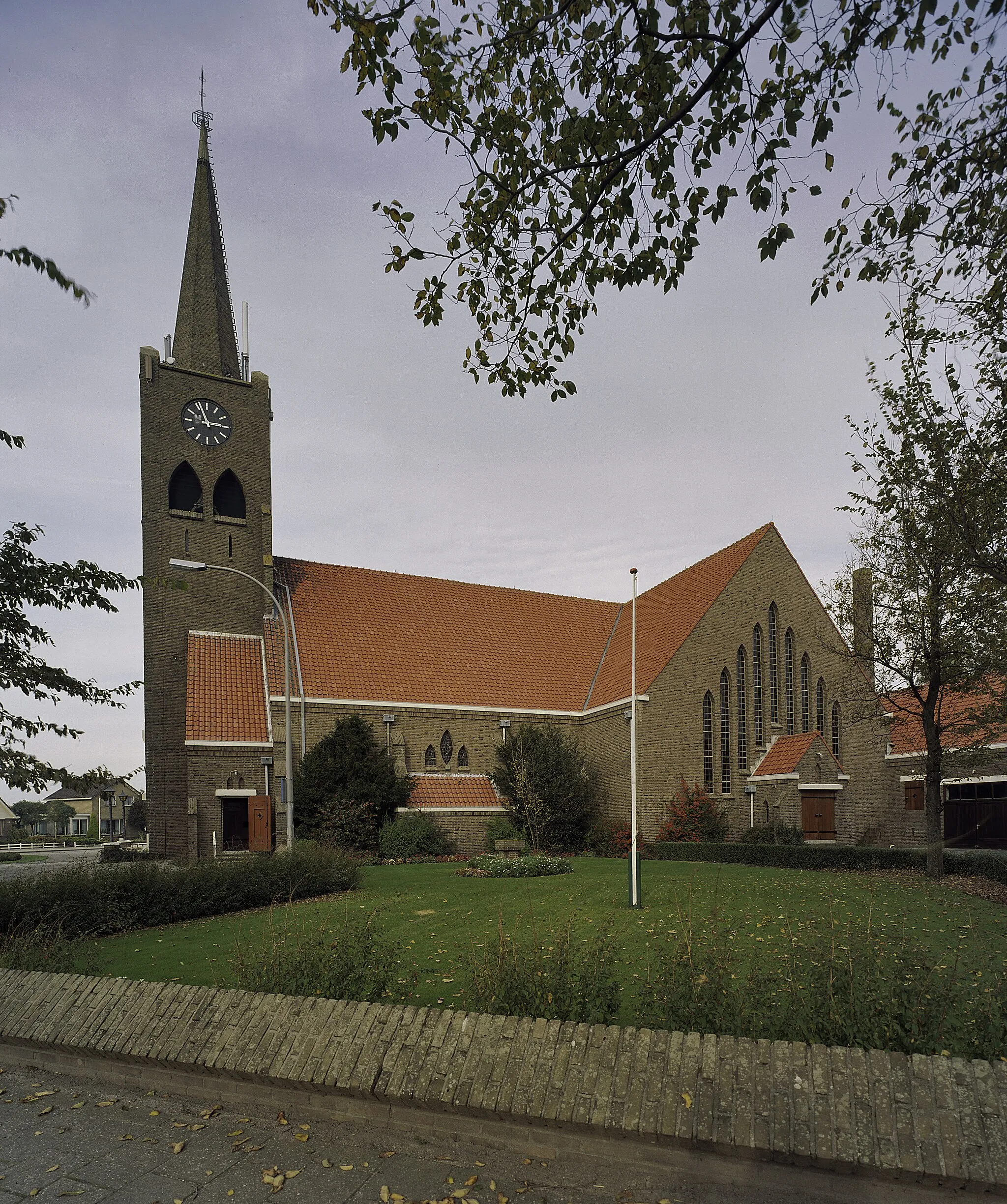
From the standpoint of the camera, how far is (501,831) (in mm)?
28859

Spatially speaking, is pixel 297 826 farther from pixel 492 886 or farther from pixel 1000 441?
pixel 1000 441

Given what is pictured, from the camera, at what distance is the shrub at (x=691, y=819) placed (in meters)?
29.7

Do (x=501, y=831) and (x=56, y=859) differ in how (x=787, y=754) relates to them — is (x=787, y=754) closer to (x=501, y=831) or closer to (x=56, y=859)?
(x=501, y=831)

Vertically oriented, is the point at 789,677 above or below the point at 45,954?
above

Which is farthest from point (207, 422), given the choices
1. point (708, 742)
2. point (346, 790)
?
point (708, 742)

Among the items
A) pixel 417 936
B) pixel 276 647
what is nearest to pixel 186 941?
pixel 417 936

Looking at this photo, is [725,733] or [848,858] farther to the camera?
[725,733]

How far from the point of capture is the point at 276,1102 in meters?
5.87

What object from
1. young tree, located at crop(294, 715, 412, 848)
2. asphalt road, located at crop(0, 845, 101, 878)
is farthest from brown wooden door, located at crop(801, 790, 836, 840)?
asphalt road, located at crop(0, 845, 101, 878)

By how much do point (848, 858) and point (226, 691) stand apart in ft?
69.7

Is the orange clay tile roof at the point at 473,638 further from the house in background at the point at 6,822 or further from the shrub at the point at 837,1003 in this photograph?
the house in background at the point at 6,822

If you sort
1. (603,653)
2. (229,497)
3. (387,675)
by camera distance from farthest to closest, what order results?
(603,653)
(387,675)
(229,497)

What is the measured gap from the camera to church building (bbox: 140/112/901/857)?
30.3 metres

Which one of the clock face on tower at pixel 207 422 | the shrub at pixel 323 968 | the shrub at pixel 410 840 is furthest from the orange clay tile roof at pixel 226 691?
the shrub at pixel 323 968
